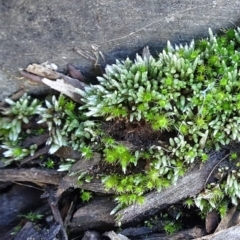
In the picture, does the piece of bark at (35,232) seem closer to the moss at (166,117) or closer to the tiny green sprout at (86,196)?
the tiny green sprout at (86,196)

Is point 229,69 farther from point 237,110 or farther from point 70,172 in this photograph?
point 70,172

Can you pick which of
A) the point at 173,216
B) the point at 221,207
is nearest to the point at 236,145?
the point at 221,207

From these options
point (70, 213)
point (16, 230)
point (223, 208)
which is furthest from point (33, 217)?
point (223, 208)

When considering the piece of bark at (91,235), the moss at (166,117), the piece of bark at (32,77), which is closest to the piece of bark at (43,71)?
the piece of bark at (32,77)

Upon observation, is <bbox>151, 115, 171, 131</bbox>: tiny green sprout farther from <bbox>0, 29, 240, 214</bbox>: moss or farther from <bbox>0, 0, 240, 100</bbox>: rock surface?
<bbox>0, 0, 240, 100</bbox>: rock surface

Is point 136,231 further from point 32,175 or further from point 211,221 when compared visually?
point 32,175
